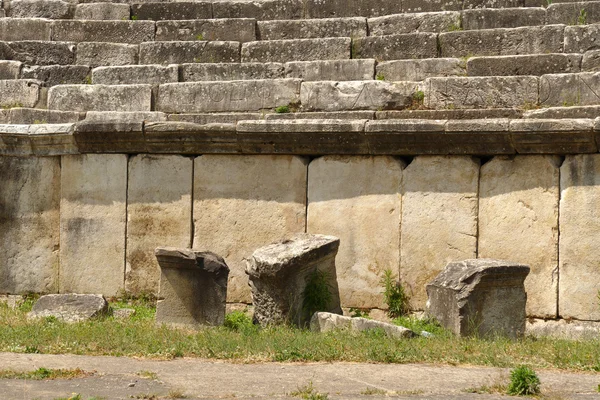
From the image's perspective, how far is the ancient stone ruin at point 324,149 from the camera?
35.6ft

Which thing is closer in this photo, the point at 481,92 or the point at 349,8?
the point at 481,92

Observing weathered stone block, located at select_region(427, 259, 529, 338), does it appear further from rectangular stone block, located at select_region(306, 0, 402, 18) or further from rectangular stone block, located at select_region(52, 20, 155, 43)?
rectangular stone block, located at select_region(52, 20, 155, 43)

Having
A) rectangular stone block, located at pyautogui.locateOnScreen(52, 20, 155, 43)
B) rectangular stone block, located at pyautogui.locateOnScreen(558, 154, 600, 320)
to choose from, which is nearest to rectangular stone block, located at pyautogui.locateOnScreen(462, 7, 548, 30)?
rectangular stone block, located at pyautogui.locateOnScreen(558, 154, 600, 320)

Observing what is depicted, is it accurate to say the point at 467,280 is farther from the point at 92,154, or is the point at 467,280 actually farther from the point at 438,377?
the point at 92,154

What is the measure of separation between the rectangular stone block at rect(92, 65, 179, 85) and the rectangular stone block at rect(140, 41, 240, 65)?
0.38 metres

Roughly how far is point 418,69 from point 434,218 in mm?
1850

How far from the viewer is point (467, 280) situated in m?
9.88

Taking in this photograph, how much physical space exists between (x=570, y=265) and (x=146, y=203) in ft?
15.6

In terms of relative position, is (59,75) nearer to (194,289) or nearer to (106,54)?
(106,54)

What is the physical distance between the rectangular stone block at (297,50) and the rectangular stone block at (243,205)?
164cm

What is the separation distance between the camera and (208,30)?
13516mm

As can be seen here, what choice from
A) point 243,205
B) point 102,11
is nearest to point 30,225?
point 243,205

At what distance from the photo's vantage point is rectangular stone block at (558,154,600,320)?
1059 centimetres

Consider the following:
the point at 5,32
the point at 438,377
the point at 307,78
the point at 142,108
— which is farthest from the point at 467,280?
the point at 5,32
